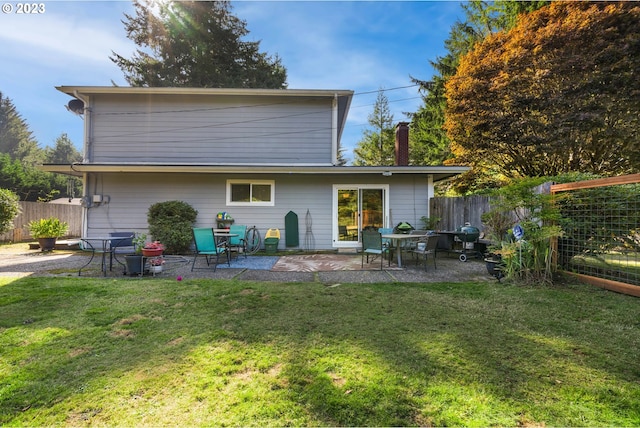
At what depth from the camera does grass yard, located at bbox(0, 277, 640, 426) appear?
1753 millimetres

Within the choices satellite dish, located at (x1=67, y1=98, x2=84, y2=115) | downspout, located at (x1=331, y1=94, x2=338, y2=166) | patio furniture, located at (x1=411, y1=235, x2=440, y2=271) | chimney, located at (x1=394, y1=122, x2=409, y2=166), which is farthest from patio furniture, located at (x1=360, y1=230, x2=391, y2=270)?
satellite dish, located at (x1=67, y1=98, x2=84, y2=115)

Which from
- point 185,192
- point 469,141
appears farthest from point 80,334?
point 469,141

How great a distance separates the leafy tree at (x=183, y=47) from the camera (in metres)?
18.5

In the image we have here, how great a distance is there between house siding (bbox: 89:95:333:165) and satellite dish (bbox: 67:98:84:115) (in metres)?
0.60

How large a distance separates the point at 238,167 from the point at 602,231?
7.98m

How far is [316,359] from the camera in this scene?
2381 mm

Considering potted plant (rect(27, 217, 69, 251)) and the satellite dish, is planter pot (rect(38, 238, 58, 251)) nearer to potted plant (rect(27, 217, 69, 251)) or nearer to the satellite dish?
potted plant (rect(27, 217, 69, 251))

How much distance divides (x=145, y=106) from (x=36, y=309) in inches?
332

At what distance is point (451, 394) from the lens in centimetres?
191

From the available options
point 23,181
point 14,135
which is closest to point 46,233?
point 23,181

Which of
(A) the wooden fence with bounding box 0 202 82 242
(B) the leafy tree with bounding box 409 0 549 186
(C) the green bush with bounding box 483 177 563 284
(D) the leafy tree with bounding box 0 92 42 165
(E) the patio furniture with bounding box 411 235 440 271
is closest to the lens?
(C) the green bush with bounding box 483 177 563 284

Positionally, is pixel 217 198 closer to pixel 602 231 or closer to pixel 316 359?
pixel 316 359

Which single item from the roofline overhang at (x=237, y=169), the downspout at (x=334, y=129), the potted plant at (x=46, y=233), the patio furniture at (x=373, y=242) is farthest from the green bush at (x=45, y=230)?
the patio furniture at (x=373, y=242)

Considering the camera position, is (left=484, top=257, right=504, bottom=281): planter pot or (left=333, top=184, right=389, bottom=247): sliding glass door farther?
(left=333, top=184, right=389, bottom=247): sliding glass door
